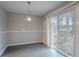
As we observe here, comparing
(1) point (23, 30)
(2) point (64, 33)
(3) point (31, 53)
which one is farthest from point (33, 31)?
(2) point (64, 33)

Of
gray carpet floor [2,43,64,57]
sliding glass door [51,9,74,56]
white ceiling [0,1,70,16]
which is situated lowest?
gray carpet floor [2,43,64,57]

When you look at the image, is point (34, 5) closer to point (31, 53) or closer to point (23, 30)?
point (31, 53)

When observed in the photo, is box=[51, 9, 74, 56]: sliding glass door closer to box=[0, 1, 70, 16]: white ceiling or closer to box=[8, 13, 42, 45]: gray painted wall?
box=[0, 1, 70, 16]: white ceiling

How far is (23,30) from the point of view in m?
5.88

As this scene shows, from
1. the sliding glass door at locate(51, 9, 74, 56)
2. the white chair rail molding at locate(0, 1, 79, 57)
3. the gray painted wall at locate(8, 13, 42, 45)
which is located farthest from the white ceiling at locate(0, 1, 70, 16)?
the gray painted wall at locate(8, 13, 42, 45)

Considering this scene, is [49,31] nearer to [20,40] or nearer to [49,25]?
[49,25]

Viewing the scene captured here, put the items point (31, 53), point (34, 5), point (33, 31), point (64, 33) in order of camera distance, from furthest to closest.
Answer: point (33, 31)
point (31, 53)
point (64, 33)
point (34, 5)

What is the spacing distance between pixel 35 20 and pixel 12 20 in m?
1.53

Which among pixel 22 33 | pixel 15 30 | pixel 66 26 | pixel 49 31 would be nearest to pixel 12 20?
pixel 15 30

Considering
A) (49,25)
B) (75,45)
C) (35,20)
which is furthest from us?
(35,20)

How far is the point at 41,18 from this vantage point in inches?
253

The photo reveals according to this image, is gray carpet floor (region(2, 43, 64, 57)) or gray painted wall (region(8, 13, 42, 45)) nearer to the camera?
gray carpet floor (region(2, 43, 64, 57))

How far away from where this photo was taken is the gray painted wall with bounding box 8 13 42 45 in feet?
18.0

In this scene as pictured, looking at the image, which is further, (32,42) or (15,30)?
(32,42)
